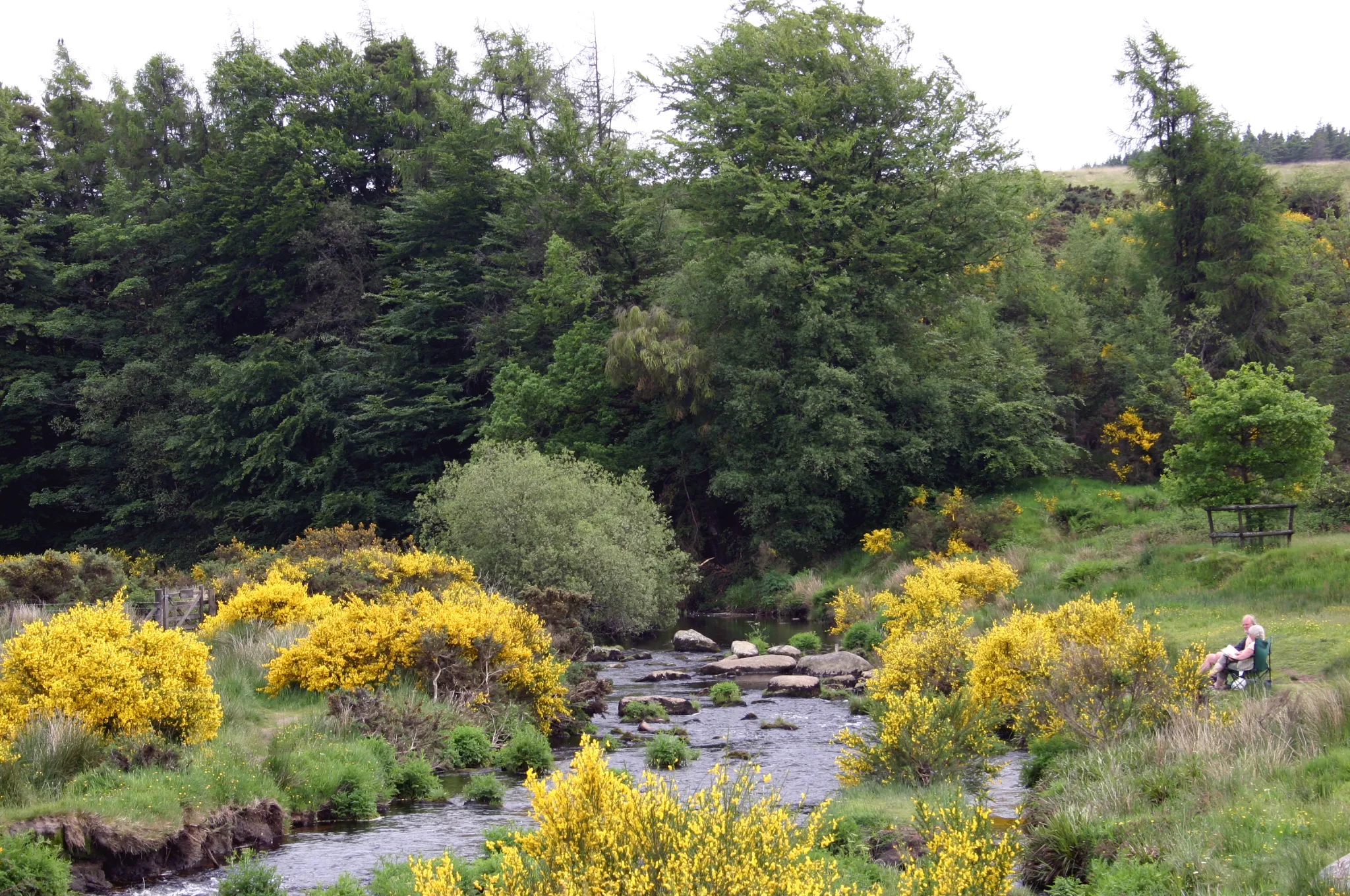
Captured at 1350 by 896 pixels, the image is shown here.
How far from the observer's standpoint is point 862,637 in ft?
104

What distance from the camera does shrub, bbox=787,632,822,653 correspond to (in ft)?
107

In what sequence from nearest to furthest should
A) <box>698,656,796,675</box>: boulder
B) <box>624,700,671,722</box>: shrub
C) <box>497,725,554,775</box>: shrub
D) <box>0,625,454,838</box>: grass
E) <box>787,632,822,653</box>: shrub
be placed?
<box>0,625,454,838</box>: grass
<box>497,725,554,775</box>: shrub
<box>624,700,671,722</box>: shrub
<box>698,656,796,675</box>: boulder
<box>787,632,822,653</box>: shrub

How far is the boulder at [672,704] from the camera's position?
24.4 m

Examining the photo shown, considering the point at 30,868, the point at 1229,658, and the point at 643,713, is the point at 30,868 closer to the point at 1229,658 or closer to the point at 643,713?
the point at 643,713

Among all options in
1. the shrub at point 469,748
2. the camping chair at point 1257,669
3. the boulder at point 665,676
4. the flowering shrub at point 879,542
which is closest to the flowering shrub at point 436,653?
the shrub at point 469,748

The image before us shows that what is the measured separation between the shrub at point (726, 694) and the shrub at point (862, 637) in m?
6.02

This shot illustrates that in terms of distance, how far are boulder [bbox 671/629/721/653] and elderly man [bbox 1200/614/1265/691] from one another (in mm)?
18485

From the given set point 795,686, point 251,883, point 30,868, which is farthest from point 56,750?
point 795,686

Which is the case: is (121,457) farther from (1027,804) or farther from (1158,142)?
(1027,804)

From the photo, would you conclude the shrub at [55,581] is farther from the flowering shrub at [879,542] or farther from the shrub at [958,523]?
the shrub at [958,523]

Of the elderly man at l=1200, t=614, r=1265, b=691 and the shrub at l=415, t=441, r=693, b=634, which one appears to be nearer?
the elderly man at l=1200, t=614, r=1265, b=691

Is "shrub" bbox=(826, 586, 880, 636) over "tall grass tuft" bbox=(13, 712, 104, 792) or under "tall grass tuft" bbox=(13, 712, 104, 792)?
under

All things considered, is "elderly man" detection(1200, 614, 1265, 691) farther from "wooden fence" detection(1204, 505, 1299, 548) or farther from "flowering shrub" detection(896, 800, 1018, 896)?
"wooden fence" detection(1204, 505, 1299, 548)

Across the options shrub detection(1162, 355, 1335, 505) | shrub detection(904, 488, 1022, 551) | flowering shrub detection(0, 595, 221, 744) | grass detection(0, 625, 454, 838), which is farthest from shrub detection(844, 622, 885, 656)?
flowering shrub detection(0, 595, 221, 744)
